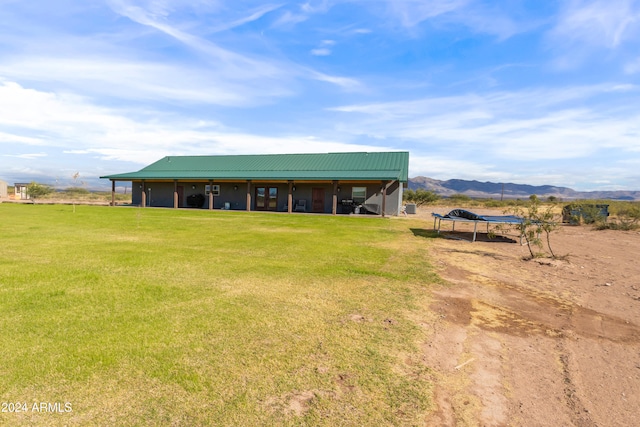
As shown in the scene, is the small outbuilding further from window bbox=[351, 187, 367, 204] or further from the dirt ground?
the dirt ground

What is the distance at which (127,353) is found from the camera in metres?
3.28

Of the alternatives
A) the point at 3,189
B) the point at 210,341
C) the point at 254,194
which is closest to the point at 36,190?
the point at 3,189

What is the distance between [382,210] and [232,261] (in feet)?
56.5

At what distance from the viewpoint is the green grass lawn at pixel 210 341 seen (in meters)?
2.56

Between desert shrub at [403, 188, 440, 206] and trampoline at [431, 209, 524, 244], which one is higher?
desert shrub at [403, 188, 440, 206]

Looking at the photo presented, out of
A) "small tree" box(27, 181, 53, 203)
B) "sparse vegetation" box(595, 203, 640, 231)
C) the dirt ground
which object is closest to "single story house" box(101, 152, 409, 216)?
"sparse vegetation" box(595, 203, 640, 231)

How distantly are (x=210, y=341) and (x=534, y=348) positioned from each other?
11.8 feet

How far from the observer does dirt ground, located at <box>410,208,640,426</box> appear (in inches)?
107

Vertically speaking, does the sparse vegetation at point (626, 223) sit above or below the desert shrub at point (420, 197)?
below

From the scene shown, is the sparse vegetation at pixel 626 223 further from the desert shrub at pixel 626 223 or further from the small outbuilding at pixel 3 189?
the small outbuilding at pixel 3 189

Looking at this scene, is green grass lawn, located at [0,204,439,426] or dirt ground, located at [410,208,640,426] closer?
green grass lawn, located at [0,204,439,426]

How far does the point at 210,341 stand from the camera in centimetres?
361

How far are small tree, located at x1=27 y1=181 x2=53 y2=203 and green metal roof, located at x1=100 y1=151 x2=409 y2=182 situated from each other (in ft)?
54.6

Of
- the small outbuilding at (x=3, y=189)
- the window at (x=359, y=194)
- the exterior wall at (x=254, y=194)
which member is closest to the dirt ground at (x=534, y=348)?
the exterior wall at (x=254, y=194)
